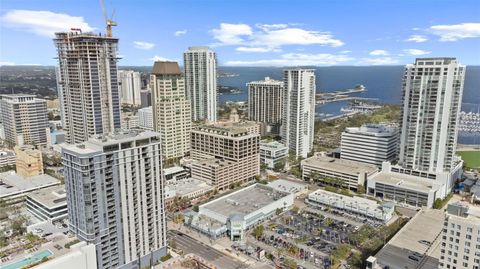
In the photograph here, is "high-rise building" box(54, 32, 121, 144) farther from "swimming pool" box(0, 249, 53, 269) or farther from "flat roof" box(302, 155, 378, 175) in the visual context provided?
"flat roof" box(302, 155, 378, 175)


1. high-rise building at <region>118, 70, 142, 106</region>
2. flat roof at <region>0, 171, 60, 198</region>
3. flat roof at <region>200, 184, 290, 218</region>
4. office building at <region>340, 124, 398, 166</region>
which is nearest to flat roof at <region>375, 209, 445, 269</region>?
flat roof at <region>200, 184, 290, 218</region>

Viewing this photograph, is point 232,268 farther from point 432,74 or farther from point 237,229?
point 432,74

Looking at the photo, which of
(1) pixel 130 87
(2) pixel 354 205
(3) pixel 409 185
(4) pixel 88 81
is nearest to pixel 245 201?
(2) pixel 354 205

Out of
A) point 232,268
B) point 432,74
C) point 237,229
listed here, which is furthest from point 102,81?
point 432,74

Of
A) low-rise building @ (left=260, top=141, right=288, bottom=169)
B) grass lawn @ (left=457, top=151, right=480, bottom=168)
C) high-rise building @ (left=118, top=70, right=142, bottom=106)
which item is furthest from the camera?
high-rise building @ (left=118, top=70, right=142, bottom=106)

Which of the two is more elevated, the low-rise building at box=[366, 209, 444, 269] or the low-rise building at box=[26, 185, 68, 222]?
the low-rise building at box=[26, 185, 68, 222]

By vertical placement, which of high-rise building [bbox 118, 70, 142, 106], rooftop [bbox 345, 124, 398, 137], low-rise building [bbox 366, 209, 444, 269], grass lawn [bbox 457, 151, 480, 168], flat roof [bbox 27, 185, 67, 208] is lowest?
low-rise building [bbox 366, 209, 444, 269]

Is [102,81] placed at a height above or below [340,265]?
above

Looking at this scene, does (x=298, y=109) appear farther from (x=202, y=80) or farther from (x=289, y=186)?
(x=202, y=80)
